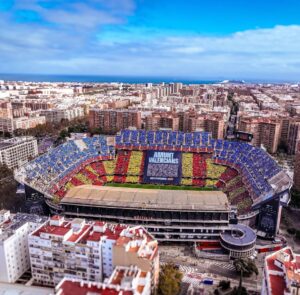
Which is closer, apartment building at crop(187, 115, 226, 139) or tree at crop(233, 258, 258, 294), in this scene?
tree at crop(233, 258, 258, 294)

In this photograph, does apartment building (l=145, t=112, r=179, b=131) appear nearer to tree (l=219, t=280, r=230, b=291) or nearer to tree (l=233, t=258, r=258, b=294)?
tree (l=233, t=258, r=258, b=294)

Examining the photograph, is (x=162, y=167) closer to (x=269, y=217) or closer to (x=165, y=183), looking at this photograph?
(x=165, y=183)

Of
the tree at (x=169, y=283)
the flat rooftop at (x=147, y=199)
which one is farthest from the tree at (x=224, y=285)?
the flat rooftop at (x=147, y=199)

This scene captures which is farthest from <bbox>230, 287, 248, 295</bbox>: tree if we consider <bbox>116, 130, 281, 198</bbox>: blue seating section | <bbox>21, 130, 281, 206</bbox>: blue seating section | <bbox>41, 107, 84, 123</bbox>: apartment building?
<bbox>41, 107, 84, 123</bbox>: apartment building

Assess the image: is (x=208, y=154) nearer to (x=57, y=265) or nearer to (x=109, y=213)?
(x=109, y=213)

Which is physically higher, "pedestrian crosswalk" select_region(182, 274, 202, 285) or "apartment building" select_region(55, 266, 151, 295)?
"apartment building" select_region(55, 266, 151, 295)

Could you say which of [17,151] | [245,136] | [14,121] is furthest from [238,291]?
[14,121]

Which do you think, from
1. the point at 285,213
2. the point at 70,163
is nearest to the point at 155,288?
the point at 285,213

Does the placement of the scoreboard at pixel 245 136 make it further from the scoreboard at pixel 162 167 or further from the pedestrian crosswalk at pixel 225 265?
the pedestrian crosswalk at pixel 225 265
